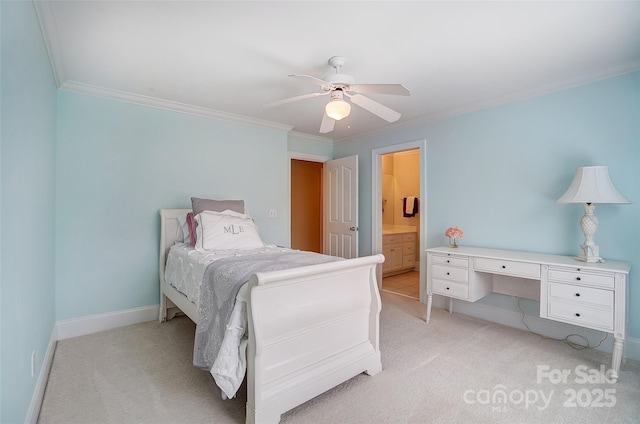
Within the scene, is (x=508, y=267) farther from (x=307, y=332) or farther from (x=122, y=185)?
(x=122, y=185)

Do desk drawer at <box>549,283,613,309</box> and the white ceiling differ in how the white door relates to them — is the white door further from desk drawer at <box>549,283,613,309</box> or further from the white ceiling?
desk drawer at <box>549,283,613,309</box>

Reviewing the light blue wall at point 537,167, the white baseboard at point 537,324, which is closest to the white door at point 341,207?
the light blue wall at point 537,167

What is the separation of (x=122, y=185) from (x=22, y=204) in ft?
5.25

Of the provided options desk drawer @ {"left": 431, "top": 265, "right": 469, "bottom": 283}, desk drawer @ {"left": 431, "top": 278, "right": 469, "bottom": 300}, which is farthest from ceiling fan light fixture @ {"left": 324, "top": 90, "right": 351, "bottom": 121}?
desk drawer @ {"left": 431, "top": 278, "right": 469, "bottom": 300}

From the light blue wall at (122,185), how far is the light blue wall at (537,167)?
259 centimetres

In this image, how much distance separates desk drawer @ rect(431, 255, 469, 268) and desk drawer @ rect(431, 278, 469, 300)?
0.62 feet

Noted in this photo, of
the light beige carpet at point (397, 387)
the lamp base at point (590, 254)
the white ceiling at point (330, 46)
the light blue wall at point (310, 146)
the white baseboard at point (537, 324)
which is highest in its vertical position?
the white ceiling at point (330, 46)

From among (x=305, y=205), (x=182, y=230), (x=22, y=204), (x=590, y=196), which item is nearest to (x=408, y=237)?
(x=305, y=205)

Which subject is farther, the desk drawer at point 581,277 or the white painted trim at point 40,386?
the desk drawer at point 581,277

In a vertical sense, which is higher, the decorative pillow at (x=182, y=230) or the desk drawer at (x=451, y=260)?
the decorative pillow at (x=182, y=230)

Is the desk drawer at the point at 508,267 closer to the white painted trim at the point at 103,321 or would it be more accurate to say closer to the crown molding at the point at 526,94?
the crown molding at the point at 526,94

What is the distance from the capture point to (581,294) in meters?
2.23

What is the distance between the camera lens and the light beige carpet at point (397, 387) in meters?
1.72

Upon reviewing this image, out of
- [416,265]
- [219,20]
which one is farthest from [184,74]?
[416,265]
